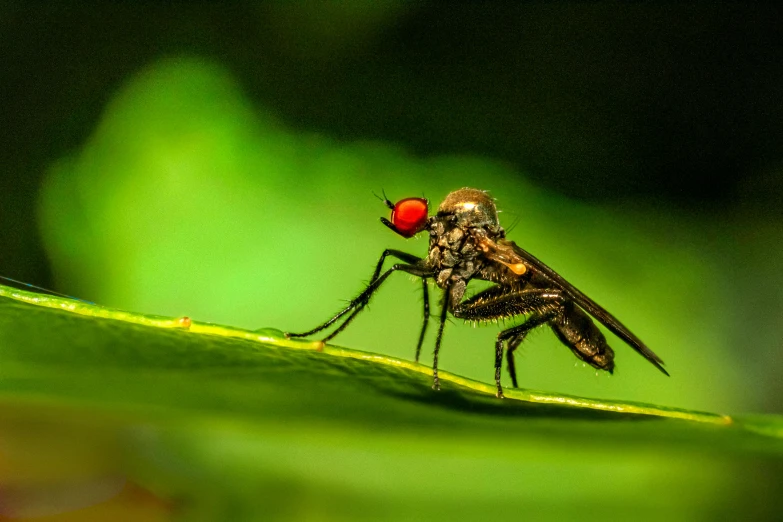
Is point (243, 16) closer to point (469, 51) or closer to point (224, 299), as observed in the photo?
point (469, 51)

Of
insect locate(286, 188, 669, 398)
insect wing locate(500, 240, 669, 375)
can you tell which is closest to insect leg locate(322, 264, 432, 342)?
insect locate(286, 188, 669, 398)

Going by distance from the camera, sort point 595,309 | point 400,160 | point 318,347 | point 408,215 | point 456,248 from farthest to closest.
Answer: point 400,160 < point 456,248 < point 408,215 < point 595,309 < point 318,347

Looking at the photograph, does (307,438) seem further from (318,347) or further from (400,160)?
(400,160)

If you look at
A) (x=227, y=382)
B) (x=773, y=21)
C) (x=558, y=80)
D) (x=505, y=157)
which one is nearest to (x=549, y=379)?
(x=505, y=157)

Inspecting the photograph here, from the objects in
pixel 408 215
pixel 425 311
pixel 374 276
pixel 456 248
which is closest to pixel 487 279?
pixel 456 248

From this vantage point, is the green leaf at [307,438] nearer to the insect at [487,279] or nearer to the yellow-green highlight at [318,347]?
the yellow-green highlight at [318,347]

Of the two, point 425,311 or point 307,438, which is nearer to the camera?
point 307,438

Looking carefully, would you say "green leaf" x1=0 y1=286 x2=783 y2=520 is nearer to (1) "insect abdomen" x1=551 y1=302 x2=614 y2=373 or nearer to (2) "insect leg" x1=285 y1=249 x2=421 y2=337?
(2) "insect leg" x1=285 y1=249 x2=421 y2=337
